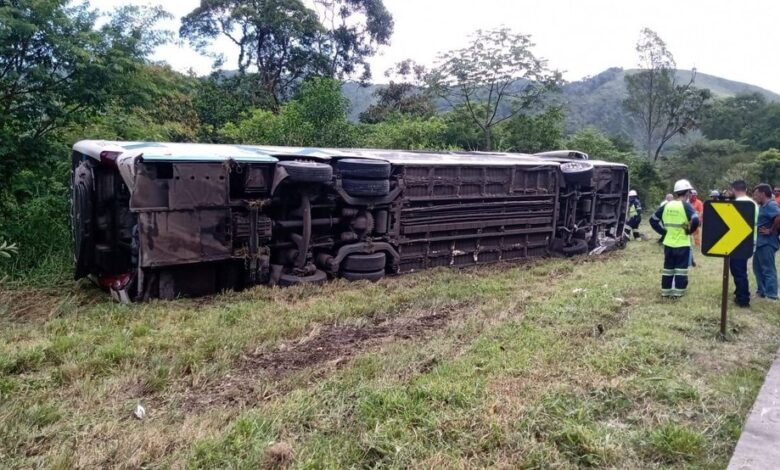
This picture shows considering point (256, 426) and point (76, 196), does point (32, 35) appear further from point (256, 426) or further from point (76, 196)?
point (256, 426)

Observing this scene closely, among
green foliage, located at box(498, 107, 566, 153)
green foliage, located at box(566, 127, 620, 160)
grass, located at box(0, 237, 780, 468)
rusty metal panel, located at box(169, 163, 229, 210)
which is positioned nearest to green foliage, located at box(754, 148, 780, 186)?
green foliage, located at box(566, 127, 620, 160)

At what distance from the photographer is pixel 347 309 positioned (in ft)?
17.9

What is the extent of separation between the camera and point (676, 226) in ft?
21.5

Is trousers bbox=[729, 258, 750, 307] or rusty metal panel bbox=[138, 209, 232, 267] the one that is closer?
rusty metal panel bbox=[138, 209, 232, 267]

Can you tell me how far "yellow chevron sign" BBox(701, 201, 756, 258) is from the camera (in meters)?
4.84

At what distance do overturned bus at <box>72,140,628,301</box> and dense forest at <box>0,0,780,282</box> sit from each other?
1.10 metres

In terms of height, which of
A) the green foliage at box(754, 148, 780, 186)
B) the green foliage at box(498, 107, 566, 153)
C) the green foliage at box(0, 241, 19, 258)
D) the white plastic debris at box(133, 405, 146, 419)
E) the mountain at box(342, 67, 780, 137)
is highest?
the mountain at box(342, 67, 780, 137)

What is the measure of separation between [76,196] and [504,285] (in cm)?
520

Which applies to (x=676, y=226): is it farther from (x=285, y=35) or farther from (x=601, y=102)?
(x=601, y=102)

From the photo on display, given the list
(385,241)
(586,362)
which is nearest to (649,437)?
(586,362)

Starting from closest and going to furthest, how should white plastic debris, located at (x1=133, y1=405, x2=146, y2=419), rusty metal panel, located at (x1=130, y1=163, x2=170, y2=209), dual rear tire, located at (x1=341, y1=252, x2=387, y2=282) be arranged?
white plastic debris, located at (x1=133, y1=405, x2=146, y2=419)
rusty metal panel, located at (x1=130, y1=163, x2=170, y2=209)
dual rear tire, located at (x1=341, y1=252, x2=387, y2=282)

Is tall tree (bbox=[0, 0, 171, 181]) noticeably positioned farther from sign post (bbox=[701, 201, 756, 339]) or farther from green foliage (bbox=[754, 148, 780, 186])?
green foliage (bbox=[754, 148, 780, 186])

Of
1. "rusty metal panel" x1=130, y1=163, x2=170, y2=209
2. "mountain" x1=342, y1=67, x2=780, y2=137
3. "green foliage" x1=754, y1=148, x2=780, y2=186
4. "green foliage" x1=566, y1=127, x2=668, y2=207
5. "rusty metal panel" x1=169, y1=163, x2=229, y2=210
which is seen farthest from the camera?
"mountain" x1=342, y1=67, x2=780, y2=137

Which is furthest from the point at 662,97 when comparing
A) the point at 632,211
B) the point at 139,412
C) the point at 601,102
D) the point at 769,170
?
the point at 139,412
